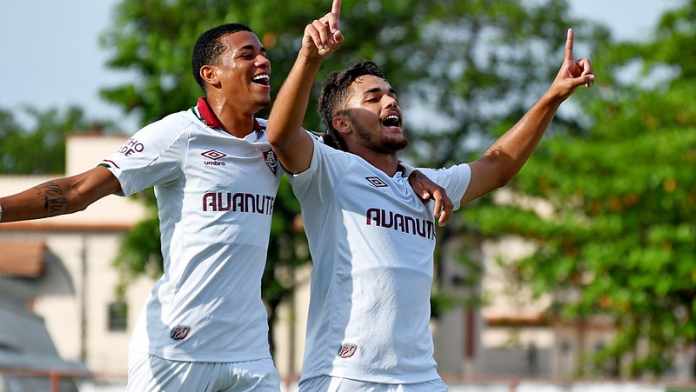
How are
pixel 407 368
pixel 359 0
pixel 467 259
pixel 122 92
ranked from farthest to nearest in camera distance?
pixel 467 259 < pixel 359 0 < pixel 122 92 < pixel 407 368

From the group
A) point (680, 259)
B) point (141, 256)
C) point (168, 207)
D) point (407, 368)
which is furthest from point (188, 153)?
point (141, 256)

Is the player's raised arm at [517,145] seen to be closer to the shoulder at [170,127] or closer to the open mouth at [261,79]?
the open mouth at [261,79]

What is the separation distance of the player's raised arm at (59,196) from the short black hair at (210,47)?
0.77 m

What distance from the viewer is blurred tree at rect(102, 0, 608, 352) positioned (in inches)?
1230

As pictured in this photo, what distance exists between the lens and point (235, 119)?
658cm

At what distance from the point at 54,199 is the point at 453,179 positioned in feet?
6.45

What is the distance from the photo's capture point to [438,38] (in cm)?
3812

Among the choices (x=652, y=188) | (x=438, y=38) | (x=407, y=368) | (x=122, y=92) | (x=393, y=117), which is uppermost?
(x=438, y=38)

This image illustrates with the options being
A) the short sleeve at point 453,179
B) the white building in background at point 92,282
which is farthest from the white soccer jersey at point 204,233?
the white building in background at point 92,282

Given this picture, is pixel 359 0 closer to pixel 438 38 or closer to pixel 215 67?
pixel 438 38

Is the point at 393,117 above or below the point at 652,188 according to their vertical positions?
below

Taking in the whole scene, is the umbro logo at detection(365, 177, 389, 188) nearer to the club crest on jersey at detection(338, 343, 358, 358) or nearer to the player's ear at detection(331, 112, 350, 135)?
the player's ear at detection(331, 112, 350, 135)

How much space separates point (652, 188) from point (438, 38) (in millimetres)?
10929

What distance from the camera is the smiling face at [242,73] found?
656 cm
